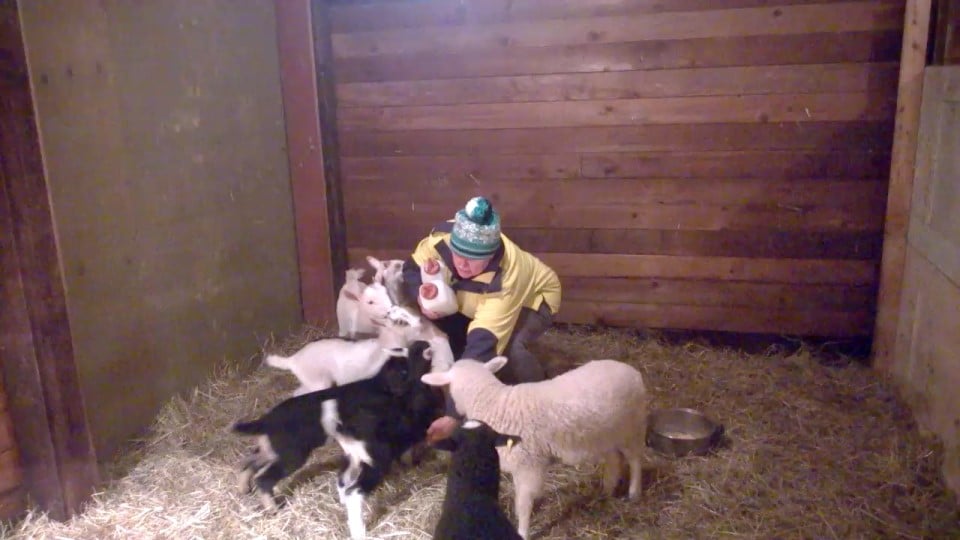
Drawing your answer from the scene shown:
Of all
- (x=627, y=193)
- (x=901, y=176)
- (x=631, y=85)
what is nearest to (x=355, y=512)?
(x=627, y=193)

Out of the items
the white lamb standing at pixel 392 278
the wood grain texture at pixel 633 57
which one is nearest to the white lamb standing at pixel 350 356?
the white lamb standing at pixel 392 278

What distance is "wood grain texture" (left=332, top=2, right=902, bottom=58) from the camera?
183 inches

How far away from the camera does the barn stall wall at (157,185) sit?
12.0 feet

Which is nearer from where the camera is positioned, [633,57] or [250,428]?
[250,428]

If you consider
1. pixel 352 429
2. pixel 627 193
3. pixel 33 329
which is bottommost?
pixel 352 429

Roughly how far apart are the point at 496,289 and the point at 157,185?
1982 millimetres

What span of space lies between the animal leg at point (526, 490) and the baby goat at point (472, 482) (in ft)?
1.43

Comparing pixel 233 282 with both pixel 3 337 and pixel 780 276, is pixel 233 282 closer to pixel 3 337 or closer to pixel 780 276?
pixel 3 337

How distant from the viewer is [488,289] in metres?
4.00

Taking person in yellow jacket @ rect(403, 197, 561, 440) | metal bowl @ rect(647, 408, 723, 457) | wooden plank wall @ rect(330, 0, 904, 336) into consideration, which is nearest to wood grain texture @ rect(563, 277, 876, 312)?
wooden plank wall @ rect(330, 0, 904, 336)

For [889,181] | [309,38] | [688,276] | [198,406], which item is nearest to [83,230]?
[198,406]

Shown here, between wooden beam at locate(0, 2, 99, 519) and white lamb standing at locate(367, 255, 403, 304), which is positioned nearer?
wooden beam at locate(0, 2, 99, 519)

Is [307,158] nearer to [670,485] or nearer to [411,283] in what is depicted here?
[411,283]

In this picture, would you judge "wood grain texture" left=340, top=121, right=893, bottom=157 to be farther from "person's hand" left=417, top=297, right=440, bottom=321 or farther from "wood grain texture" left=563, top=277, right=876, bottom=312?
"person's hand" left=417, top=297, right=440, bottom=321
